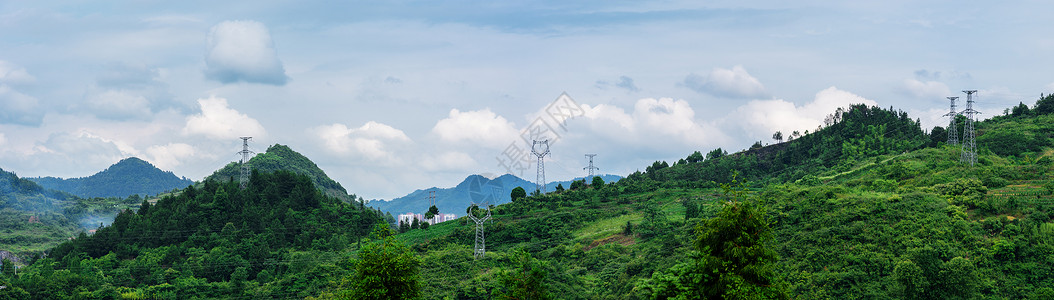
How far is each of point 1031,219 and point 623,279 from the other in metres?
28.5

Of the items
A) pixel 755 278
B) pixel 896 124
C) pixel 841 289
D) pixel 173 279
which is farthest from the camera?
pixel 896 124

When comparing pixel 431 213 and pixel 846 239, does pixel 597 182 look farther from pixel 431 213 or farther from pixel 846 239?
pixel 846 239

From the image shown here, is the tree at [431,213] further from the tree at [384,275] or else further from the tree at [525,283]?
the tree at [384,275]

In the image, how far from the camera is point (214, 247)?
3915 inches

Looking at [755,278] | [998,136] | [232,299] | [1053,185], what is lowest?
[232,299]

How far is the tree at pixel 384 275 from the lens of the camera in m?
28.5

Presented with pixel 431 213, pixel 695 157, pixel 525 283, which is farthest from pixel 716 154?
pixel 525 283

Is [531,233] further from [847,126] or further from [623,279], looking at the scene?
[847,126]

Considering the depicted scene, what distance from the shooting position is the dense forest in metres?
29.4

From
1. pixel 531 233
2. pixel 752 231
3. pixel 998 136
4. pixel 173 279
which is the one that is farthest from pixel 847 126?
pixel 752 231

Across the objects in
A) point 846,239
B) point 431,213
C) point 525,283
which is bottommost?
point 525,283

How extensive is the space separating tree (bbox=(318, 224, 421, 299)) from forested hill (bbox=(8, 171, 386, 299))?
177 ft

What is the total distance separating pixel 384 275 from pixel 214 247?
259 feet

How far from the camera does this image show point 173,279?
8994 cm
